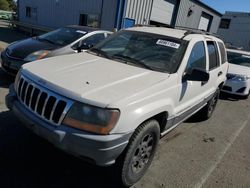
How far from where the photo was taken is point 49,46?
6.13 meters

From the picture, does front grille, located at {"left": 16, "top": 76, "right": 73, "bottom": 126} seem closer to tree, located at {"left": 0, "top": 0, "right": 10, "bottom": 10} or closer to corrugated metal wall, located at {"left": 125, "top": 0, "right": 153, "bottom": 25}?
corrugated metal wall, located at {"left": 125, "top": 0, "right": 153, "bottom": 25}

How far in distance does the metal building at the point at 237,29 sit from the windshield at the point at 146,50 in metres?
40.3

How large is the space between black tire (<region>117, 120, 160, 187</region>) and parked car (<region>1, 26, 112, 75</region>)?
10.0 feet

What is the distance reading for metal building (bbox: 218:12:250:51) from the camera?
4028cm

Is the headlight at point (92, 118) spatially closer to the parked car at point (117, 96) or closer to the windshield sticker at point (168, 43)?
the parked car at point (117, 96)

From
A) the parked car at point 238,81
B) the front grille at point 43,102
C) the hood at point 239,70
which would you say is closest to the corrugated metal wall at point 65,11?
the hood at point 239,70

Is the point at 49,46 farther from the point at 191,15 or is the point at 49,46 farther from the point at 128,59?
the point at 191,15

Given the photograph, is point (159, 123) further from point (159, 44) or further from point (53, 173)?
point (53, 173)

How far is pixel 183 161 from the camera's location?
369cm

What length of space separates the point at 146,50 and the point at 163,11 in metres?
14.7

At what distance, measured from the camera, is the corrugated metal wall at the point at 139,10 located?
13688 millimetres

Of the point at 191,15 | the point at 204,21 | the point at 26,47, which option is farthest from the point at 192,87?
the point at 204,21

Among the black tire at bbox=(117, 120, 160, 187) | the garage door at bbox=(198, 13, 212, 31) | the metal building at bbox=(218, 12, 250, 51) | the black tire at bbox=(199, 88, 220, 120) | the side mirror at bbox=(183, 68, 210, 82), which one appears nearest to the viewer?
the black tire at bbox=(117, 120, 160, 187)

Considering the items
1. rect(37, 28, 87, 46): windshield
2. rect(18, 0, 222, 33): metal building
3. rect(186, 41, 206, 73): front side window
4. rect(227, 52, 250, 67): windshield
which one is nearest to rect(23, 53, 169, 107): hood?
rect(186, 41, 206, 73): front side window
